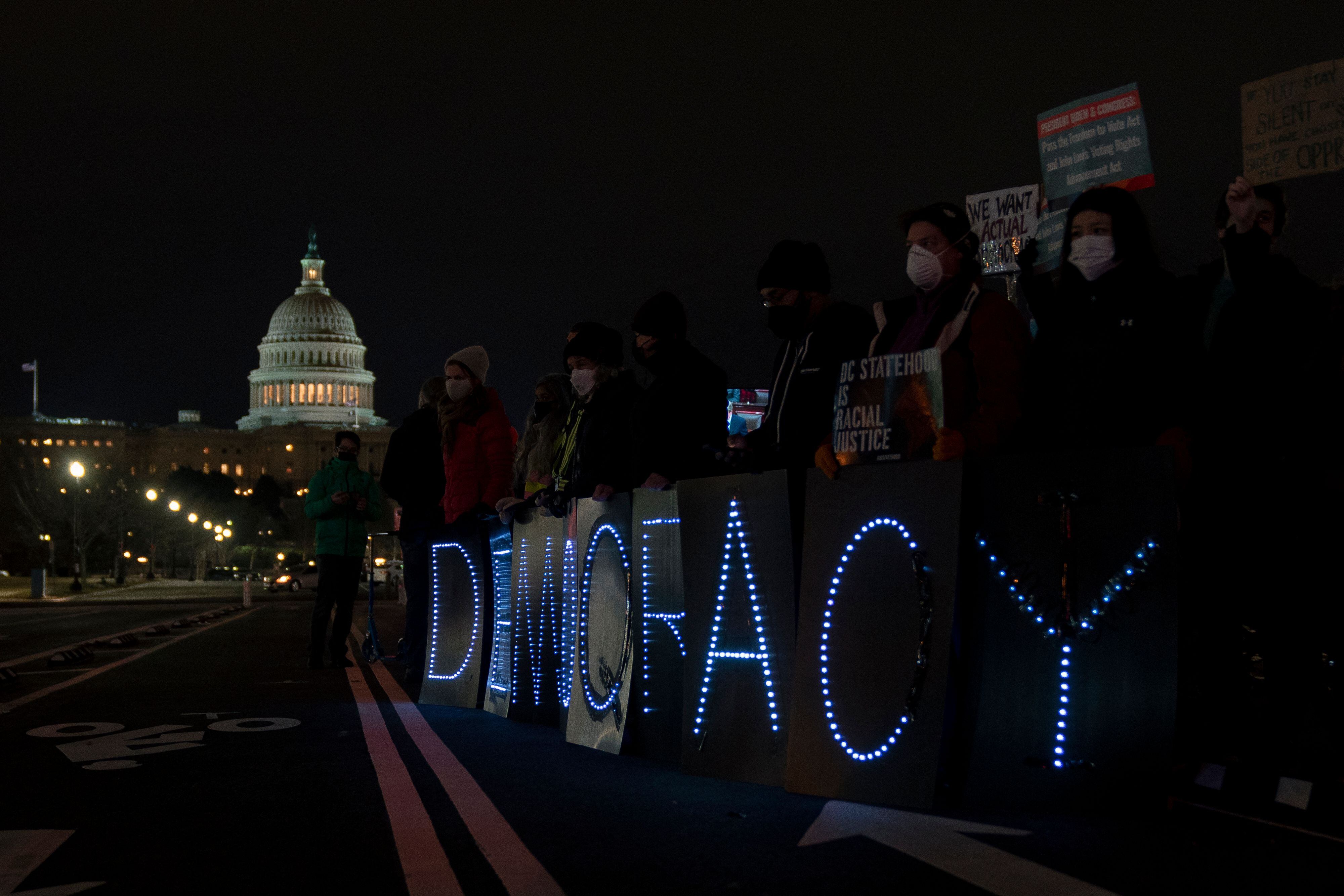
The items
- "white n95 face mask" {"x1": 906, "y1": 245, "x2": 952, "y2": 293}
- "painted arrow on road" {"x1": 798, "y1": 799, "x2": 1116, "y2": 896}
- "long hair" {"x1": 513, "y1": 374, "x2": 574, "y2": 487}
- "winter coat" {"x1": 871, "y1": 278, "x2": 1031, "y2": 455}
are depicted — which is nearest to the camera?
"painted arrow on road" {"x1": 798, "y1": 799, "x2": 1116, "y2": 896}

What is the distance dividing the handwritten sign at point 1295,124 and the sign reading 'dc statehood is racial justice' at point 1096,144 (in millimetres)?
1074

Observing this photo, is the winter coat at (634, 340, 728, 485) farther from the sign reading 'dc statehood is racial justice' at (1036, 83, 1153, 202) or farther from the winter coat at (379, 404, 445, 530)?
the winter coat at (379, 404, 445, 530)

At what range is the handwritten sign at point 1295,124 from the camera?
837cm

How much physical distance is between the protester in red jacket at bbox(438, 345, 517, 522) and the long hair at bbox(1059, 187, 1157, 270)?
549cm

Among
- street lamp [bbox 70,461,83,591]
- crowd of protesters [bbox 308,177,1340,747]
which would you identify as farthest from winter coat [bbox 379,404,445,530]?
street lamp [bbox 70,461,83,591]

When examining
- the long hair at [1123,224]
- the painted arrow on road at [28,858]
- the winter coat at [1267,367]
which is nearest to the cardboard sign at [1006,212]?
the long hair at [1123,224]

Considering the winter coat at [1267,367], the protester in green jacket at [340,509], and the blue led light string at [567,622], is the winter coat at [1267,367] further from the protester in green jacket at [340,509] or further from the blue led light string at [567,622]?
the protester in green jacket at [340,509]

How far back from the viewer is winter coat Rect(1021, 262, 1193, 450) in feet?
16.4

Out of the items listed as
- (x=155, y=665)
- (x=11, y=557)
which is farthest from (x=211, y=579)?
(x=155, y=665)

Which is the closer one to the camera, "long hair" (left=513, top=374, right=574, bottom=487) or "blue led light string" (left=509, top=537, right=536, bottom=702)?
"blue led light string" (left=509, top=537, right=536, bottom=702)

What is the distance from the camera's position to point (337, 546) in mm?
11914

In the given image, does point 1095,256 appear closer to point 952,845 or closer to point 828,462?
point 828,462

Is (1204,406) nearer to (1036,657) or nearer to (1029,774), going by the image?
(1036,657)

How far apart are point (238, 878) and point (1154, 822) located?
2769 millimetres
